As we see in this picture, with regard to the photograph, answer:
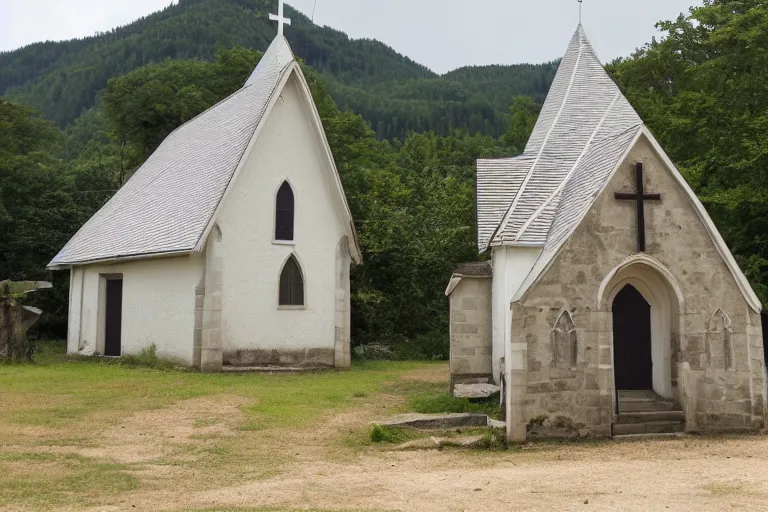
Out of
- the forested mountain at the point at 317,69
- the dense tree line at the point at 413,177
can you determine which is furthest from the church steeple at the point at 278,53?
the forested mountain at the point at 317,69

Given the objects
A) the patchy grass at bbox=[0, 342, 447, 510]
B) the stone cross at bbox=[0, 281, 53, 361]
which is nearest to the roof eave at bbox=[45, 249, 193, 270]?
the stone cross at bbox=[0, 281, 53, 361]

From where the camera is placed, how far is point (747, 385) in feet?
39.4

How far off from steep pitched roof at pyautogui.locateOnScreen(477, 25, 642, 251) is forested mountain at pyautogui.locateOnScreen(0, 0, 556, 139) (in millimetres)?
63291

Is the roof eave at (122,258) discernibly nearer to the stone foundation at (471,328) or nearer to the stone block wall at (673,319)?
the stone foundation at (471,328)

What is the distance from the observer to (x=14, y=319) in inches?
820

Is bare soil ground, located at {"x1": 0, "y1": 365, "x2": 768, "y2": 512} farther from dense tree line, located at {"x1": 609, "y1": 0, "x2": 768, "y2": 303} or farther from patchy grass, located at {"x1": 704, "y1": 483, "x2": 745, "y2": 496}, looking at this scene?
dense tree line, located at {"x1": 609, "y1": 0, "x2": 768, "y2": 303}

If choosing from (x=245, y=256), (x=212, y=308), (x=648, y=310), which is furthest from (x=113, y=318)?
(x=648, y=310)

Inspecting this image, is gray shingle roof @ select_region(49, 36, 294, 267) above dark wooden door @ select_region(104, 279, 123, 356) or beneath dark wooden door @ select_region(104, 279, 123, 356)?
above

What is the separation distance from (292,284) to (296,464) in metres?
12.4

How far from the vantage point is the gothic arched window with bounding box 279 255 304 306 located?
21.8 meters

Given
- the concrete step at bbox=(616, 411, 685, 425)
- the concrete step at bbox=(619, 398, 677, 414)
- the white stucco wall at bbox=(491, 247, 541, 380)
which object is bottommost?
the concrete step at bbox=(616, 411, 685, 425)

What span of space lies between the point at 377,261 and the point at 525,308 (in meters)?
19.3

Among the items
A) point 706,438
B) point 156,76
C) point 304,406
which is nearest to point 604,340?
point 706,438

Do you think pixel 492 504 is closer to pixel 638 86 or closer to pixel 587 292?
pixel 587 292
